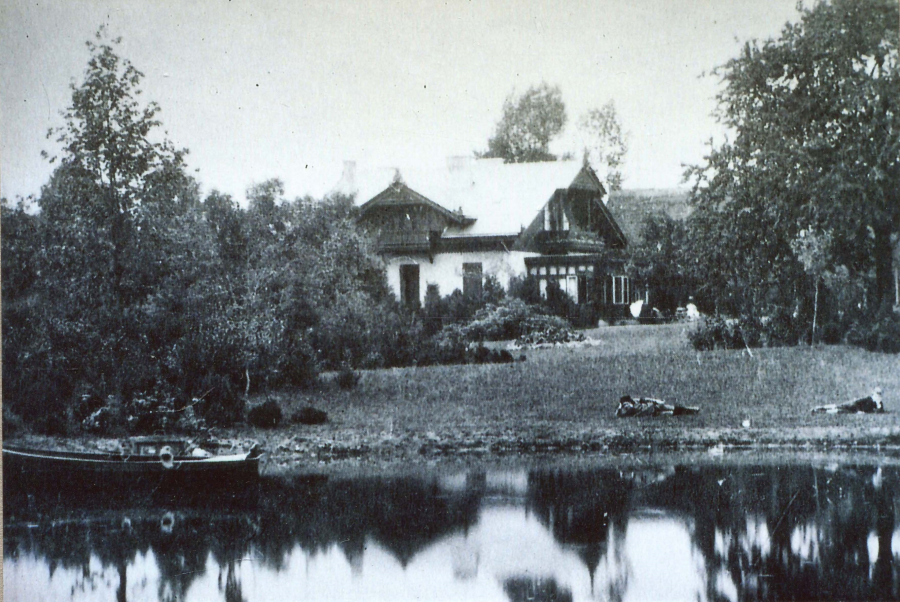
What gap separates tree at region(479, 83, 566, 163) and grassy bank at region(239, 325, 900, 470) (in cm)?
133

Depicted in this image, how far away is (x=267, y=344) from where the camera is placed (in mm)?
5270

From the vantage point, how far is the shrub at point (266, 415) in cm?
529

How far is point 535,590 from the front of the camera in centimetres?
434

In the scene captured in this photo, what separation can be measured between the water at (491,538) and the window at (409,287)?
1140 mm

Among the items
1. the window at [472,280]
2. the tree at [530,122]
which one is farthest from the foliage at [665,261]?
the window at [472,280]

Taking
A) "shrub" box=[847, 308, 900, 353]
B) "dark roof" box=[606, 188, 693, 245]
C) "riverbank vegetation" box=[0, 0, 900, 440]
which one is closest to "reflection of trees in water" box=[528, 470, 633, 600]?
"riverbank vegetation" box=[0, 0, 900, 440]

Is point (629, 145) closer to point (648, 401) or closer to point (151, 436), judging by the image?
point (648, 401)

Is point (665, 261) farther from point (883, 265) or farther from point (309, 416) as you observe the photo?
point (309, 416)

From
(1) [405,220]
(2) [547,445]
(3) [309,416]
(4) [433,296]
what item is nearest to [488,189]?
(1) [405,220]

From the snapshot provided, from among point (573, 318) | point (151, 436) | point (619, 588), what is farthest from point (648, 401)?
point (151, 436)

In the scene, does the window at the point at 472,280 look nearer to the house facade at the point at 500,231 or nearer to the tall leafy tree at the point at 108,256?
the house facade at the point at 500,231

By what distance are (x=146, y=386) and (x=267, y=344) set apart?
0.83m

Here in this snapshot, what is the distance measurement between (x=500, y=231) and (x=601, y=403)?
1332 mm

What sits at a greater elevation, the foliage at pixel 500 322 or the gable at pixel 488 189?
the gable at pixel 488 189
